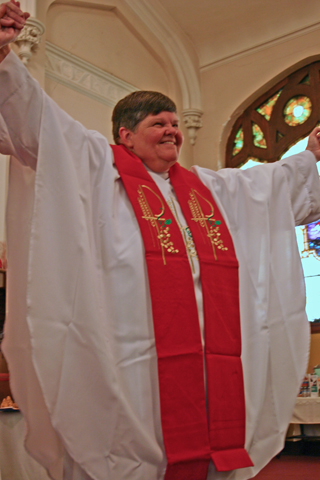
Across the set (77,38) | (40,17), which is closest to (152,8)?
(77,38)

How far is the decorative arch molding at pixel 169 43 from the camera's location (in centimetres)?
713

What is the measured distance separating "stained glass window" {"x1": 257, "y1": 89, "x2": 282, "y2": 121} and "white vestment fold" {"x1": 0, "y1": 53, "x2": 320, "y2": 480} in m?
5.49

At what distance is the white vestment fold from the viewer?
1767 mm

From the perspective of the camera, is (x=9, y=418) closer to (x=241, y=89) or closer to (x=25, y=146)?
(x=25, y=146)

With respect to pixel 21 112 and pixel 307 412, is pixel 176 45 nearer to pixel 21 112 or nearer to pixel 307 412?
pixel 307 412

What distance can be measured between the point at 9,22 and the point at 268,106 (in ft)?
20.1

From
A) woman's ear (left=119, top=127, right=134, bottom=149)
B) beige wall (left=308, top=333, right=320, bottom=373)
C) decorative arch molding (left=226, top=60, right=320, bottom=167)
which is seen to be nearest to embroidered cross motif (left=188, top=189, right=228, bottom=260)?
woman's ear (left=119, top=127, right=134, bottom=149)

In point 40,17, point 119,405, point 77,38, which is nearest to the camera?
point 119,405

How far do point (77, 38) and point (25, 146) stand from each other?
509 centimetres

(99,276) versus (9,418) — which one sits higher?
(99,276)

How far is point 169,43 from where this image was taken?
7613 millimetres

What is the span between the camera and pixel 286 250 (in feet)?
7.85

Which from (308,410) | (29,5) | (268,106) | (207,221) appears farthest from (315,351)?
(29,5)

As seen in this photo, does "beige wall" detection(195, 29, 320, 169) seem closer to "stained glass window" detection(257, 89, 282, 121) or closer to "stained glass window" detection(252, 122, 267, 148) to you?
"stained glass window" detection(257, 89, 282, 121)
